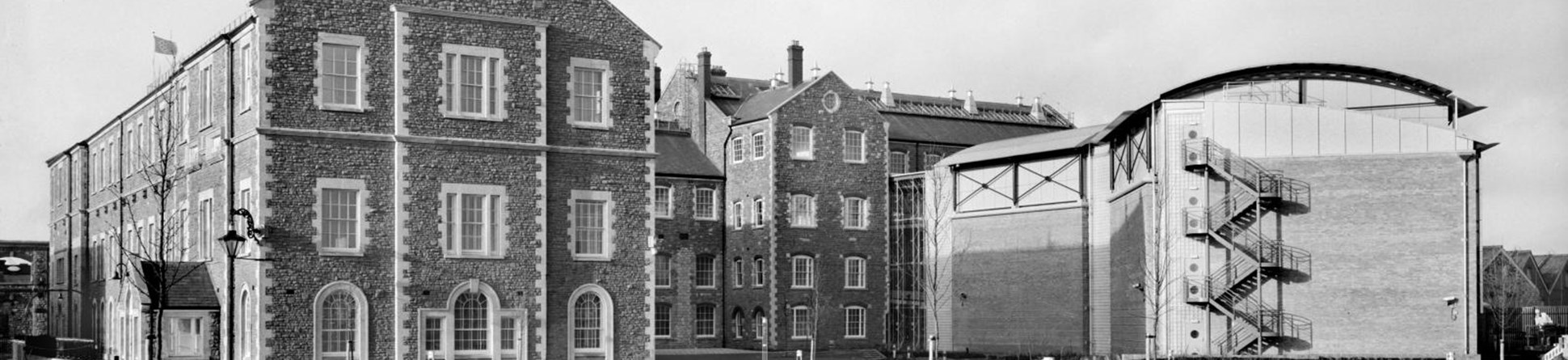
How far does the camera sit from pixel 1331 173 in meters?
48.4

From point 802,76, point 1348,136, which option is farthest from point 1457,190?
point 802,76

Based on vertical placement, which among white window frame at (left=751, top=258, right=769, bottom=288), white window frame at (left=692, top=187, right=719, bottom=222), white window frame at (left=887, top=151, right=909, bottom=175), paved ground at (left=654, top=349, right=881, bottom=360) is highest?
white window frame at (left=887, top=151, right=909, bottom=175)

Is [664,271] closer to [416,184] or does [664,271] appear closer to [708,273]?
[708,273]

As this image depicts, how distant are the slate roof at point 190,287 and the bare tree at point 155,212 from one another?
0.04 metres

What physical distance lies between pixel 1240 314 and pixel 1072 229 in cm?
954

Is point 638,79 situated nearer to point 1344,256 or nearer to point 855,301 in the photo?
point 1344,256

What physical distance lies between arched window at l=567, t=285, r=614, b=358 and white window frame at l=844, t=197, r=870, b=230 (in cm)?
2637

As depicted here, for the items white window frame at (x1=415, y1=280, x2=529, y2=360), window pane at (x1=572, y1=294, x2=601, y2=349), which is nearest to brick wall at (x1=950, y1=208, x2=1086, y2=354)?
window pane at (x1=572, y1=294, x2=601, y2=349)

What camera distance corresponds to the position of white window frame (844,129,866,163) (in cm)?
6719

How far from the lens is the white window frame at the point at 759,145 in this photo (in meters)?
65.7

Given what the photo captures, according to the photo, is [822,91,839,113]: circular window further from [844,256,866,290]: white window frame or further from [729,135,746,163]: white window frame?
[844,256,866,290]: white window frame

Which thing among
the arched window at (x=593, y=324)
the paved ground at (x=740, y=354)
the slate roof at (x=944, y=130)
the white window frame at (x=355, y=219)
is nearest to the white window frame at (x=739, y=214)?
the paved ground at (x=740, y=354)

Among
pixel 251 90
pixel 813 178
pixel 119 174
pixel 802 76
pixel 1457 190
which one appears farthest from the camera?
pixel 802 76

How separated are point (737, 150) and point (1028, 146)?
1256 cm
